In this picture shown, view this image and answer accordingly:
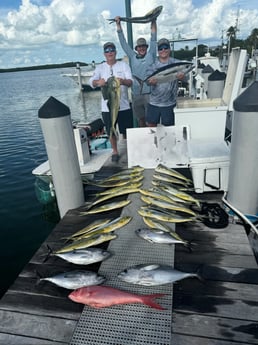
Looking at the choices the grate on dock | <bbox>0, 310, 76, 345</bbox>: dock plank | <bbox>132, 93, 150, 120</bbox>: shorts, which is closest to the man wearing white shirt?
<bbox>132, 93, 150, 120</bbox>: shorts

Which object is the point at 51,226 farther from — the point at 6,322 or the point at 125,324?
the point at 125,324

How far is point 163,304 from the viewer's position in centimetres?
222

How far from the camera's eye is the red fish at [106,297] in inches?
87.7

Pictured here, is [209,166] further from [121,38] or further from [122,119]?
[121,38]

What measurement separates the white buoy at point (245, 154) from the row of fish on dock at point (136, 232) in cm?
57

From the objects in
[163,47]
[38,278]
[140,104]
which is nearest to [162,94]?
[163,47]

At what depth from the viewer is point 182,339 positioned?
2.01 metres

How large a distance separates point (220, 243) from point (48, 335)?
1965mm

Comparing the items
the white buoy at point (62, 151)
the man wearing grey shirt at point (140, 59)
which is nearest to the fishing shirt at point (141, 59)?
the man wearing grey shirt at point (140, 59)

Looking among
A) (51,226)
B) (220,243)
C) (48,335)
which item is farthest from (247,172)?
(51,226)

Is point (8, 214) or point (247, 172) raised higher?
point (247, 172)

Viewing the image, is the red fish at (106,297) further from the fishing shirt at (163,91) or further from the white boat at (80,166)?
the fishing shirt at (163,91)

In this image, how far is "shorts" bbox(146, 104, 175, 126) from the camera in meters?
5.47

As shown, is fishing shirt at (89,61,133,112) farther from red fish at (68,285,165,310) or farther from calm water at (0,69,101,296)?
red fish at (68,285,165,310)
